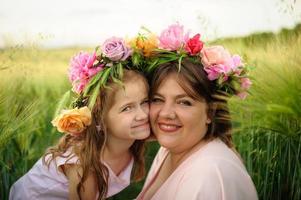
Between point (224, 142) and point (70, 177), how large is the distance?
943 mm

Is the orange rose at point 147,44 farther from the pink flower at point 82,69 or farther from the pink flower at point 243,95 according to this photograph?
the pink flower at point 243,95

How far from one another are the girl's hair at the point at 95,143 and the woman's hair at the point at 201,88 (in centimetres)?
16

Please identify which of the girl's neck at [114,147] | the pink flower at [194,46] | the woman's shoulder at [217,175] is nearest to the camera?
the woman's shoulder at [217,175]

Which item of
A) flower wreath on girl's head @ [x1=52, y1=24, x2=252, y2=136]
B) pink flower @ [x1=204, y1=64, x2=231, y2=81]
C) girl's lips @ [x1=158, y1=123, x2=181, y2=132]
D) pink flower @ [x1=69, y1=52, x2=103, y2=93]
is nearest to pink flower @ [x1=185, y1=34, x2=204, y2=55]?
flower wreath on girl's head @ [x1=52, y1=24, x2=252, y2=136]

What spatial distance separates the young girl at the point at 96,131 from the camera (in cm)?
294

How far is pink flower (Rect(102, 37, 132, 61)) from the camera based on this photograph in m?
2.92

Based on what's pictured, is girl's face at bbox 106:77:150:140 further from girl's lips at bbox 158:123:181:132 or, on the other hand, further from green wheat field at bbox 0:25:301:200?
green wheat field at bbox 0:25:301:200

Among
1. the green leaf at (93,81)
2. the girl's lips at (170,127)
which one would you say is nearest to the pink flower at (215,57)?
the girl's lips at (170,127)

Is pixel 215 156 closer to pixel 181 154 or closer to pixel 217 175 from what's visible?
pixel 217 175

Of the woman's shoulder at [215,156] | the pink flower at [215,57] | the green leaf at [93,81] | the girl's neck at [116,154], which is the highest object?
the pink flower at [215,57]

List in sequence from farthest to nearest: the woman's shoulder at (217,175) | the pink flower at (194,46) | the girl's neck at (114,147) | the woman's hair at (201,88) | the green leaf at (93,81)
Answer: the girl's neck at (114,147), the green leaf at (93,81), the pink flower at (194,46), the woman's hair at (201,88), the woman's shoulder at (217,175)

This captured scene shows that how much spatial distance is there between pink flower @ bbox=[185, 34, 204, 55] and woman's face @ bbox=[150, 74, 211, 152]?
19 cm

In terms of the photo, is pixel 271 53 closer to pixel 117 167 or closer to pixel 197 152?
pixel 197 152

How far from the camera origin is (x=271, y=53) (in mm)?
3119
